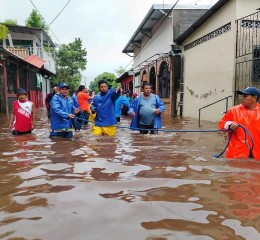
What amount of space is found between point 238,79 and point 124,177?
860 centimetres

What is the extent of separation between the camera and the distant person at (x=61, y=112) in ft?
25.1

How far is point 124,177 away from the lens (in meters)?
4.30

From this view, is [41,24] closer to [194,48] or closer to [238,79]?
[194,48]

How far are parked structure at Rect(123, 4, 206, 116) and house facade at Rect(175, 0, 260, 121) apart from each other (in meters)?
1.43

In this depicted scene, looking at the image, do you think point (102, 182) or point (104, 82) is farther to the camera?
point (104, 82)

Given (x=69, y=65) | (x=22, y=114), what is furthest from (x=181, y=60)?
(x=69, y=65)

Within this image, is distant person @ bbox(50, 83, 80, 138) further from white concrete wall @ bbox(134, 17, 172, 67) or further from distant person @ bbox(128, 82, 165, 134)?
white concrete wall @ bbox(134, 17, 172, 67)

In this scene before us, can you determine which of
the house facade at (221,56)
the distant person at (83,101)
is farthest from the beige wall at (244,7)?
the distant person at (83,101)

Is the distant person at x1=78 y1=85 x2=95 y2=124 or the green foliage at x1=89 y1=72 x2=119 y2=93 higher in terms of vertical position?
the green foliage at x1=89 y1=72 x2=119 y2=93

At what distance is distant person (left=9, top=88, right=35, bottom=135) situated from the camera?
8258 mm

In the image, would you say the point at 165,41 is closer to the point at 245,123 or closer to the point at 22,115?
the point at 22,115

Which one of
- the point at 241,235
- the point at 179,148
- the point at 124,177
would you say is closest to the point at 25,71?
the point at 179,148

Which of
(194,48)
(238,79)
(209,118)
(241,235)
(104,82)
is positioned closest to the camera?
(241,235)

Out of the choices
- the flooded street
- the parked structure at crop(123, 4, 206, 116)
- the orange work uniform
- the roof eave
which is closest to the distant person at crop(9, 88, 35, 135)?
the flooded street
